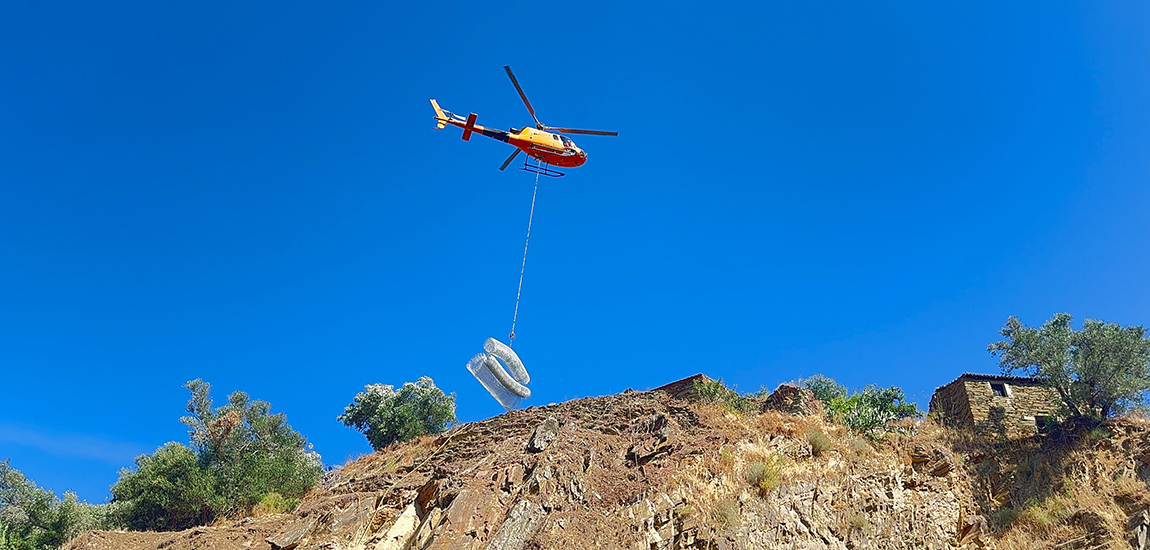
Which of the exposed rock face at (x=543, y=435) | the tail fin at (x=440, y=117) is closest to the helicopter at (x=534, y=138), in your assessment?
the tail fin at (x=440, y=117)

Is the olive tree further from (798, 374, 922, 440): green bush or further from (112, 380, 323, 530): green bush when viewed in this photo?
(112, 380, 323, 530): green bush

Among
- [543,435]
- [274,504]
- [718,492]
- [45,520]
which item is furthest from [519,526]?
[45,520]

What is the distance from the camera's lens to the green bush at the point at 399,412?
1391 inches

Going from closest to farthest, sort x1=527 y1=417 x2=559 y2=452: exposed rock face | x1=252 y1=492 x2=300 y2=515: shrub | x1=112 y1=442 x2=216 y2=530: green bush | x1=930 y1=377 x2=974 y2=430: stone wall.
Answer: x1=527 y1=417 x2=559 y2=452: exposed rock face → x1=252 y1=492 x2=300 y2=515: shrub → x1=112 y1=442 x2=216 y2=530: green bush → x1=930 y1=377 x2=974 y2=430: stone wall

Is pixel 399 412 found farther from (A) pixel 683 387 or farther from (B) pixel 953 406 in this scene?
(B) pixel 953 406

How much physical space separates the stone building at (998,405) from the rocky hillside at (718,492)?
175 cm

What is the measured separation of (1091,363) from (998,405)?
139 inches

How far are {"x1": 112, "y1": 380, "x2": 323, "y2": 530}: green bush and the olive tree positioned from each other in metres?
29.2

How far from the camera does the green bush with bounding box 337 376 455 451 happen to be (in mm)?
35344

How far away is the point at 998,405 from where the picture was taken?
1059 inches

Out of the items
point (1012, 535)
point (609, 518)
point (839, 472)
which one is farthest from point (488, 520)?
point (1012, 535)

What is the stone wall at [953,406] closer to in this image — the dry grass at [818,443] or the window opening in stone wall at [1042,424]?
the window opening in stone wall at [1042,424]

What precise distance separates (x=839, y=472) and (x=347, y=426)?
89.8 feet

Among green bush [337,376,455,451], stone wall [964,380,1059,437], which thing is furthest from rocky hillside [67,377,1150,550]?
green bush [337,376,455,451]
